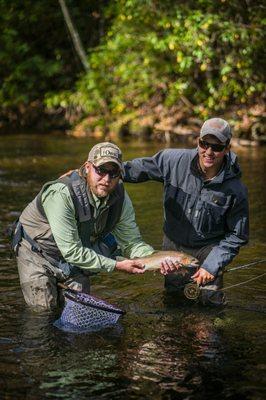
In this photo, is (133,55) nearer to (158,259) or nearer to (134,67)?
(134,67)

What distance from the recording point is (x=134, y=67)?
2111 cm

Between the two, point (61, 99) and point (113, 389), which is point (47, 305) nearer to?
point (113, 389)

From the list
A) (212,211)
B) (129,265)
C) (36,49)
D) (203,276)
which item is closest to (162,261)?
(129,265)

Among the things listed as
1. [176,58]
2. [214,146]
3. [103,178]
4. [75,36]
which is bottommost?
[103,178]

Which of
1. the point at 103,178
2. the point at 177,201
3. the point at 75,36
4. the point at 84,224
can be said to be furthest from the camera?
the point at 75,36

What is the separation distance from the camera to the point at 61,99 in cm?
2436

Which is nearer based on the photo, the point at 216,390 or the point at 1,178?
the point at 216,390

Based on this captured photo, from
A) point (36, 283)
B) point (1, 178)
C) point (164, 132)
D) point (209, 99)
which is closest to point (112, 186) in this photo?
point (36, 283)

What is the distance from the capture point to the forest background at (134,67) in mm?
17438

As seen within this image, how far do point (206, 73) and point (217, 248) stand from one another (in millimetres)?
14049

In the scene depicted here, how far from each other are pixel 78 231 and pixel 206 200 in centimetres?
121

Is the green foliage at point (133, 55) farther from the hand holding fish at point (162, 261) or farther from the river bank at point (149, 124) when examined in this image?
the hand holding fish at point (162, 261)

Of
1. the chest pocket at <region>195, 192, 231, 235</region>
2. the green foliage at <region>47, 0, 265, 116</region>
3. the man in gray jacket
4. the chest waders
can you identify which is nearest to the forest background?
the green foliage at <region>47, 0, 265, 116</region>

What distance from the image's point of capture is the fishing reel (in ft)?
21.7
